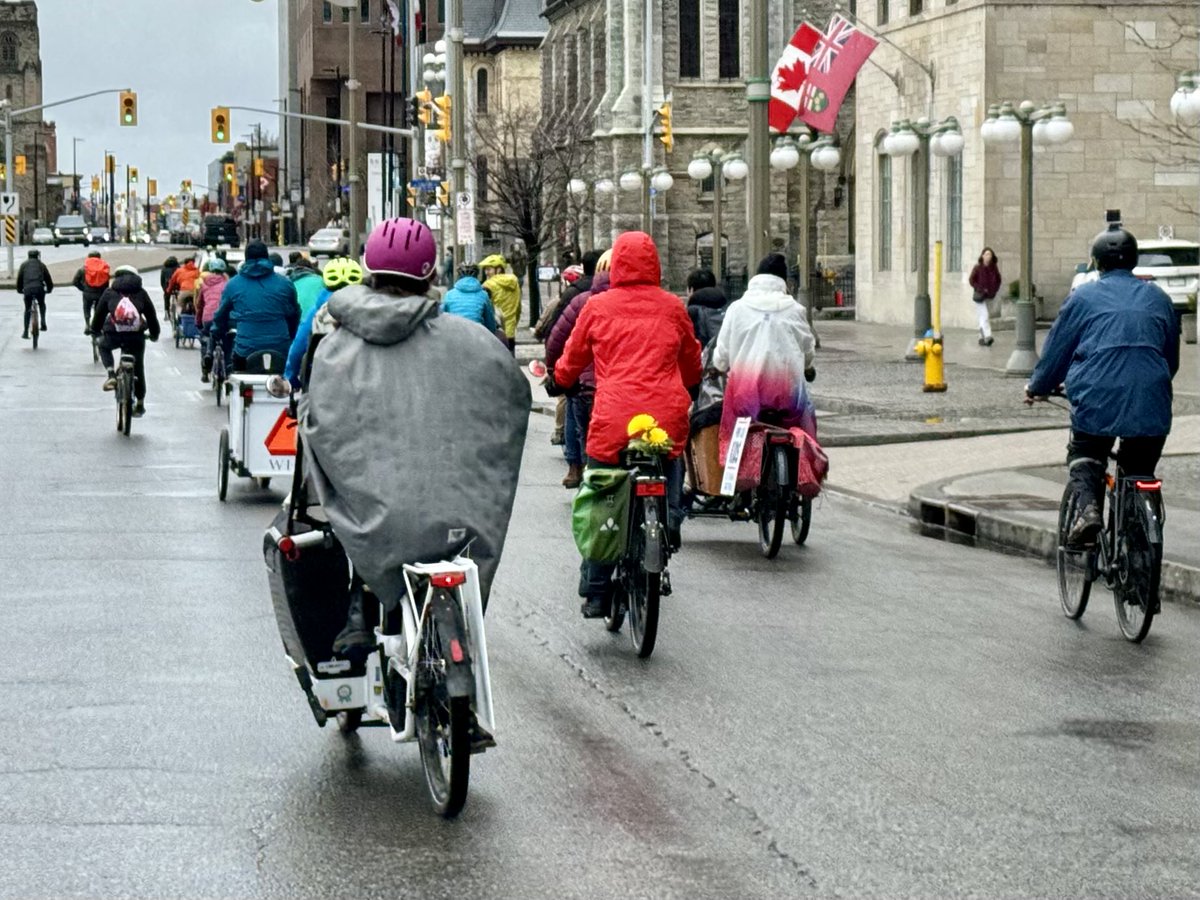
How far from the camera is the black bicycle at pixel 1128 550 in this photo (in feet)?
33.6

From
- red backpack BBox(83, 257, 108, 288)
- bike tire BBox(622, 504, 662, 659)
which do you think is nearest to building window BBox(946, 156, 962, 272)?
red backpack BBox(83, 257, 108, 288)

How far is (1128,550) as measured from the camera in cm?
1046

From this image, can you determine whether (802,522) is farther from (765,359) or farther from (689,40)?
(689,40)

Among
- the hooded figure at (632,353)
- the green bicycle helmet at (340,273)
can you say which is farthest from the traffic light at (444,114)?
the hooded figure at (632,353)

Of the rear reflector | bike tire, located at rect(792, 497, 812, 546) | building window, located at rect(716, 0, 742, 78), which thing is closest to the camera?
the rear reflector

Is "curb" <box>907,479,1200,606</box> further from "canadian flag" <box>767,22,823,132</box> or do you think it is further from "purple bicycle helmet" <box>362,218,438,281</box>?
"canadian flag" <box>767,22,823,132</box>

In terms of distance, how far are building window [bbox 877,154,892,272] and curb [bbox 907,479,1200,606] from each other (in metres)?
31.9

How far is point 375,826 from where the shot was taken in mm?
6594

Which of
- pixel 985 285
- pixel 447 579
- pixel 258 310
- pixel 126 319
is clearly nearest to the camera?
pixel 447 579

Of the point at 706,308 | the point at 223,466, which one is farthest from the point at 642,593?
the point at 223,466

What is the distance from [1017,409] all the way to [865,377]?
593 cm

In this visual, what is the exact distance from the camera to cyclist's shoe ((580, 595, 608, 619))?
10.4 m

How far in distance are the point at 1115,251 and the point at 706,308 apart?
4.59 m

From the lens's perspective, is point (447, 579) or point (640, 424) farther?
point (640, 424)
